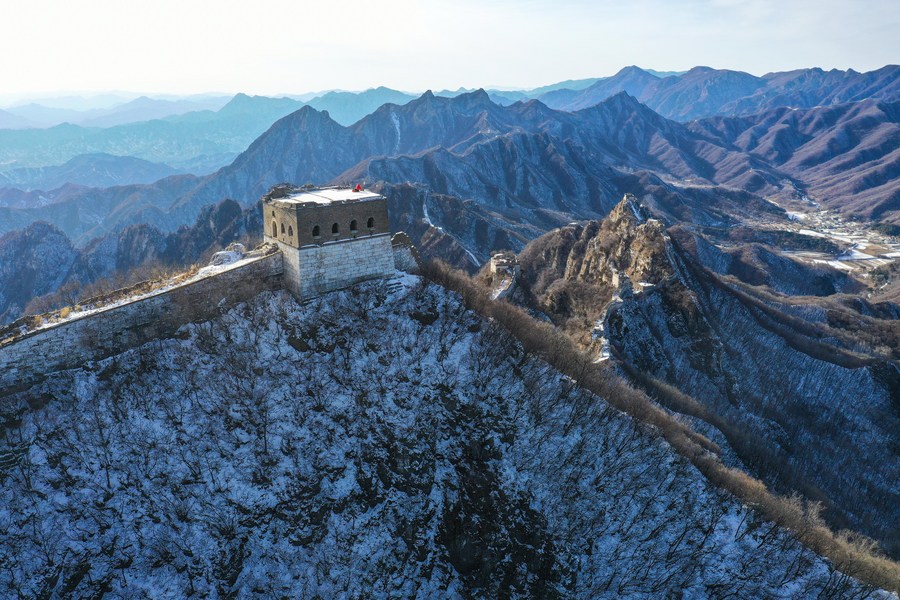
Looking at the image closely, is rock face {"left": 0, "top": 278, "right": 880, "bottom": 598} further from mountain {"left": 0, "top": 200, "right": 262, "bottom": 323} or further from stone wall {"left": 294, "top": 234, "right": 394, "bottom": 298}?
mountain {"left": 0, "top": 200, "right": 262, "bottom": 323}

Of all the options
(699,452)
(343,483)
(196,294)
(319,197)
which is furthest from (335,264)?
(699,452)

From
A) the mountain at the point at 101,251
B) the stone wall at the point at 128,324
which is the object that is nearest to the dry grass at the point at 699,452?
the stone wall at the point at 128,324

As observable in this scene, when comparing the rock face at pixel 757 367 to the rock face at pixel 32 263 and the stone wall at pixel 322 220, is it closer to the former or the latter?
the stone wall at pixel 322 220

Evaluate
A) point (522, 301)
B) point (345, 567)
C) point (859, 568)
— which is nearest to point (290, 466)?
point (345, 567)

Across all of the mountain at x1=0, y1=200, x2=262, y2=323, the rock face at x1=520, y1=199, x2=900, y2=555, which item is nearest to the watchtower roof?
the rock face at x1=520, y1=199, x2=900, y2=555

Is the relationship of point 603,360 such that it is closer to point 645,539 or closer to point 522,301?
Answer: point 522,301

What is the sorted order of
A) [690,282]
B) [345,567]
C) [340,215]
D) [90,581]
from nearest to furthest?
[90,581] → [345,567] → [340,215] → [690,282]
